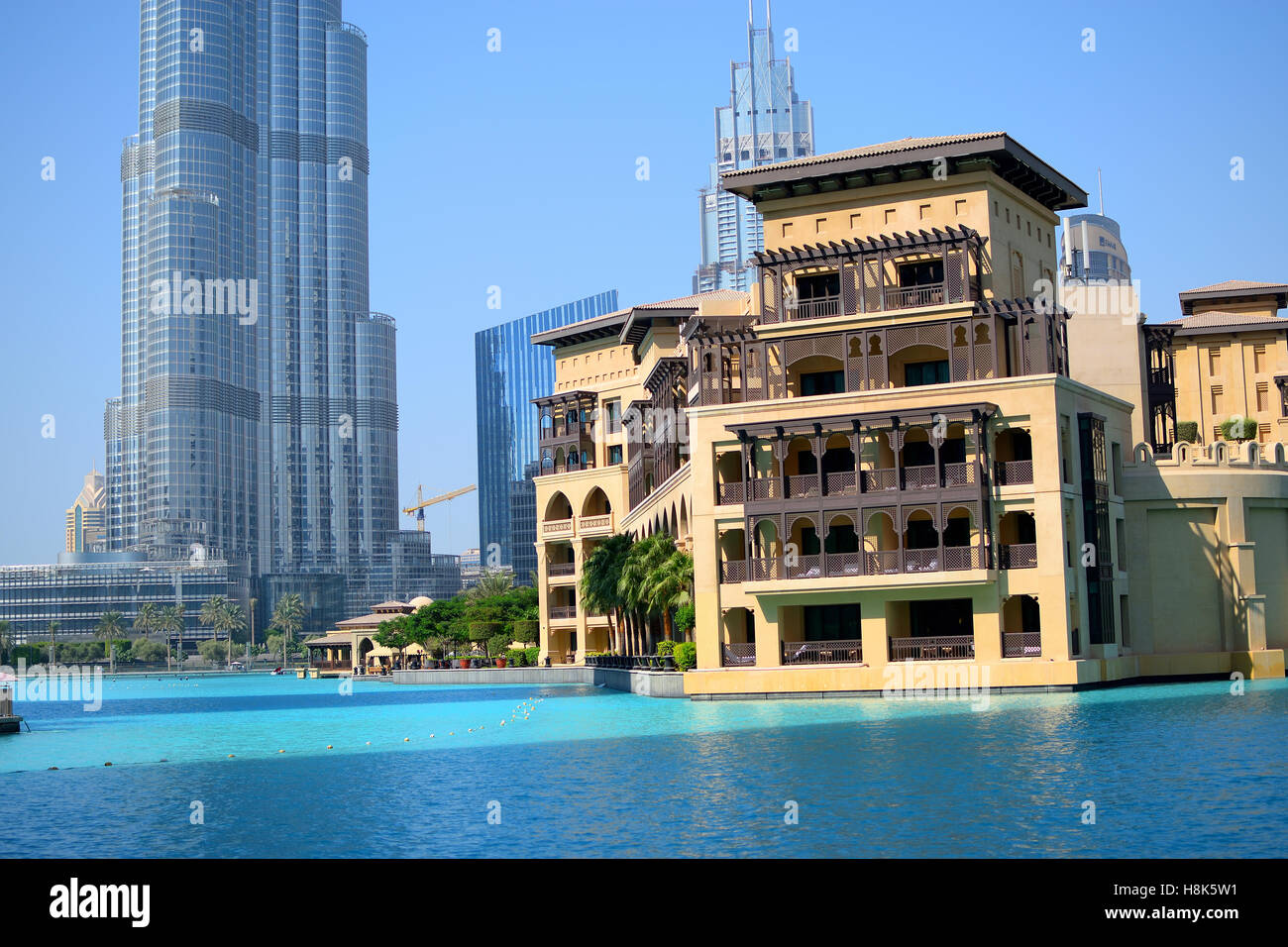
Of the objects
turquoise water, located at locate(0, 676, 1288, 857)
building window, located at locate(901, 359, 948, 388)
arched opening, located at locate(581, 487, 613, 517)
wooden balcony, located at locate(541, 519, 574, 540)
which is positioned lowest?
turquoise water, located at locate(0, 676, 1288, 857)

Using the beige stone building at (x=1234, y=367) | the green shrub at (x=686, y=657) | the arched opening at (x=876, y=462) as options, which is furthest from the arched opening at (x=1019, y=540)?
the beige stone building at (x=1234, y=367)

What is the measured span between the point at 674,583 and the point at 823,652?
10742 millimetres

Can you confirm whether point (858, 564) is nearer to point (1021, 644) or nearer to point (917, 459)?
point (917, 459)

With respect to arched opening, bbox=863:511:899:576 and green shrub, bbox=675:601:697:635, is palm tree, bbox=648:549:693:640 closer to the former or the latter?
green shrub, bbox=675:601:697:635

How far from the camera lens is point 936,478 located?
162 feet

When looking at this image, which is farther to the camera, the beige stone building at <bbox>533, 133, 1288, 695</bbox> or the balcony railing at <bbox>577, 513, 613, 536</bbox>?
the balcony railing at <bbox>577, 513, 613, 536</bbox>

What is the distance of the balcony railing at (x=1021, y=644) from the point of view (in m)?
49.3

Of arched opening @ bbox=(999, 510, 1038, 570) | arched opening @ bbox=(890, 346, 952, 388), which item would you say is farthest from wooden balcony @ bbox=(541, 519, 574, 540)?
arched opening @ bbox=(999, 510, 1038, 570)

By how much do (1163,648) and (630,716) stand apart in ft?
73.4

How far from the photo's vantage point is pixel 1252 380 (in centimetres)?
8194

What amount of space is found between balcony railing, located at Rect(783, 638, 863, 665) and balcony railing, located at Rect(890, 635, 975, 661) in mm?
1605

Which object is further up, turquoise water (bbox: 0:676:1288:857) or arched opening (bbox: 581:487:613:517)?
arched opening (bbox: 581:487:613:517)

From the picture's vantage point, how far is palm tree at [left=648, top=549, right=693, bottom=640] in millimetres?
60891

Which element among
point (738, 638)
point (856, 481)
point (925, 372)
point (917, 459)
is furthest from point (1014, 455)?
point (738, 638)
